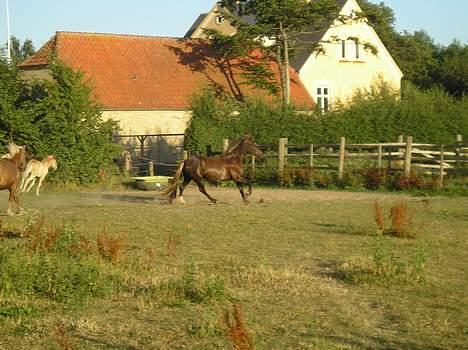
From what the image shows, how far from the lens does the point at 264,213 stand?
18.4 metres

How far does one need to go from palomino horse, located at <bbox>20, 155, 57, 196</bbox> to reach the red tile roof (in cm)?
1103

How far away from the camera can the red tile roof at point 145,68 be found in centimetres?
3778

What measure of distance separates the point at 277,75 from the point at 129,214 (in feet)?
83.4

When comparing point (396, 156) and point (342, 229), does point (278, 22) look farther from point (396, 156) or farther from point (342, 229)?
point (342, 229)

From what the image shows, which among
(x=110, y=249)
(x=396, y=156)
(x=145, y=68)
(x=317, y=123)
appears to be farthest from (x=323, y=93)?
(x=110, y=249)

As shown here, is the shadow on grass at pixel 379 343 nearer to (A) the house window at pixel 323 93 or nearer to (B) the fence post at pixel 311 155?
(B) the fence post at pixel 311 155

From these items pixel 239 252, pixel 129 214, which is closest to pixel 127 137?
pixel 129 214

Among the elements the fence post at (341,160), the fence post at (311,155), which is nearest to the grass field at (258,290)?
the fence post at (341,160)

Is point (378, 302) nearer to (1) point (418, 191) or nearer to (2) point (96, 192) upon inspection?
(1) point (418, 191)

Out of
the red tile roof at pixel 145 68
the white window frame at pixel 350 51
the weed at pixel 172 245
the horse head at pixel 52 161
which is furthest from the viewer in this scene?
the white window frame at pixel 350 51

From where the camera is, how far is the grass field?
7.38 meters

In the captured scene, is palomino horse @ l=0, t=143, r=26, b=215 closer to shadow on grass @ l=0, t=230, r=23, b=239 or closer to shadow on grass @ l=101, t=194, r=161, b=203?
shadow on grass @ l=0, t=230, r=23, b=239

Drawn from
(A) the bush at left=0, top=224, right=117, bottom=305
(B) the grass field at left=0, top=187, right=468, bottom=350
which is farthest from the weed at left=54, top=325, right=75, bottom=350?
(A) the bush at left=0, top=224, right=117, bottom=305

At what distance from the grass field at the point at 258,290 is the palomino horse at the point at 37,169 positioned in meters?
8.12
